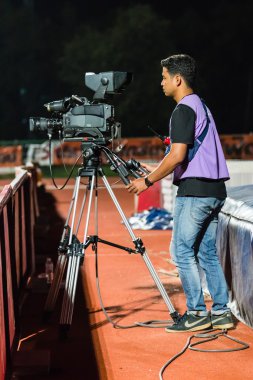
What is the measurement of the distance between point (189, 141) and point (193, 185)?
394 millimetres

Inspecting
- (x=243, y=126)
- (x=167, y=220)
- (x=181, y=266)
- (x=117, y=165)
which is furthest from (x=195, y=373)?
(x=243, y=126)

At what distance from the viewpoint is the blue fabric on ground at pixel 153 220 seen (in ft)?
44.8

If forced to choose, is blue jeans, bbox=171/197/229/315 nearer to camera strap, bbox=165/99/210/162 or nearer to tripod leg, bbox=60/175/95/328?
camera strap, bbox=165/99/210/162

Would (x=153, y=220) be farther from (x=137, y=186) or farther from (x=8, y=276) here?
(x=8, y=276)

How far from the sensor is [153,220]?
545 inches

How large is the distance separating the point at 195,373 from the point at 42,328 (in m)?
1.77

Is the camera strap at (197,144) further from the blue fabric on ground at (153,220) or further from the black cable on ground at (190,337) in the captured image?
the blue fabric on ground at (153,220)

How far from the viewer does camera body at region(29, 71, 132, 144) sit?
633cm

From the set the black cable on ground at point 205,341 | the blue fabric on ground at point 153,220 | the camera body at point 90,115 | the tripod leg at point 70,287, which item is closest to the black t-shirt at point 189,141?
the camera body at point 90,115

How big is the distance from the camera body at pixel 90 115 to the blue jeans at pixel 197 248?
816 mm

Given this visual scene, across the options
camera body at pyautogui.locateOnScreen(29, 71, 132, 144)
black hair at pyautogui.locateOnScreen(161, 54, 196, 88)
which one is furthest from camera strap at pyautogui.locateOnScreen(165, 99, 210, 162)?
camera body at pyautogui.locateOnScreen(29, 71, 132, 144)

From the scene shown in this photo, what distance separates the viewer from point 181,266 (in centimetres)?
626

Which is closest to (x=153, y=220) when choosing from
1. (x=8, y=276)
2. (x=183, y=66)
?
(x=183, y=66)

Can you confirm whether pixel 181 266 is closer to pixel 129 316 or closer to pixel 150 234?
pixel 129 316
